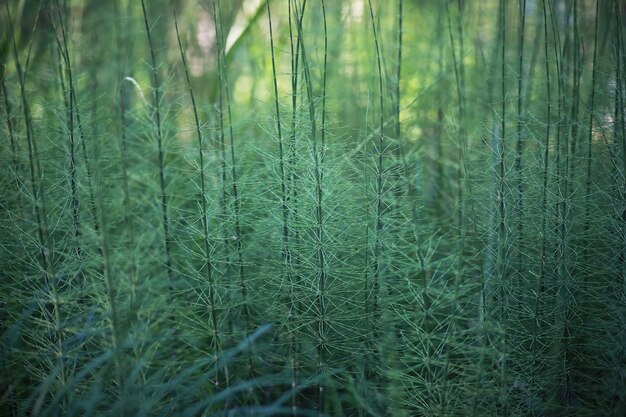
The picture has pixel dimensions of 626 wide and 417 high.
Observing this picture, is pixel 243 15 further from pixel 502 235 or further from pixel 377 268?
pixel 502 235

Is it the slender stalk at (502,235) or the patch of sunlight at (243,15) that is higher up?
the patch of sunlight at (243,15)

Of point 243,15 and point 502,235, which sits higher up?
point 243,15

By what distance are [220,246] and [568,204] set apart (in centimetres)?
103

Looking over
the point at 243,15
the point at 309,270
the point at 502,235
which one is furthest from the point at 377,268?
the point at 243,15

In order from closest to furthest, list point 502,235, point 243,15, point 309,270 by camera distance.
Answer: point 502,235 → point 309,270 → point 243,15

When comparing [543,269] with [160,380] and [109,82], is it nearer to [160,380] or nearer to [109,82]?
[160,380]

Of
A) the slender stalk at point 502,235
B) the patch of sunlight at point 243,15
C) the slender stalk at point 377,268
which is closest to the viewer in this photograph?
the slender stalk at point 502,235

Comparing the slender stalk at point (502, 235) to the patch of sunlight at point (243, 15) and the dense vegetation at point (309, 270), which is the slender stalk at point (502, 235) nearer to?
the dense vegetation at point (309, 270)

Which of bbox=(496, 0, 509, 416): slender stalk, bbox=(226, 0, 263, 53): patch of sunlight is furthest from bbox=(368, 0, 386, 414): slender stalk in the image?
bbox=(226, 0, 263, 53): patch of sunlight

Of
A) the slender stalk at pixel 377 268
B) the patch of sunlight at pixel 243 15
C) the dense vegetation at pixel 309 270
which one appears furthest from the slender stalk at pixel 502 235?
the patch of sunlight at pixel 243 15

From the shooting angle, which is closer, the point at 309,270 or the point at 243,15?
the point at 309,270

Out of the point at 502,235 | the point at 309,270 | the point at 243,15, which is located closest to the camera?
the point at 502,235

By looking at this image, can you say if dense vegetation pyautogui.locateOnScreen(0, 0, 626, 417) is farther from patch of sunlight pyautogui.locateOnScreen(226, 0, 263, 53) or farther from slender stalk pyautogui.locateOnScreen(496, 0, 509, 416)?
patch of sunlight pyautogui.locateOnScreen(226, 0, 263, 53)

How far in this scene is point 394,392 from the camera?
1.46 meters
